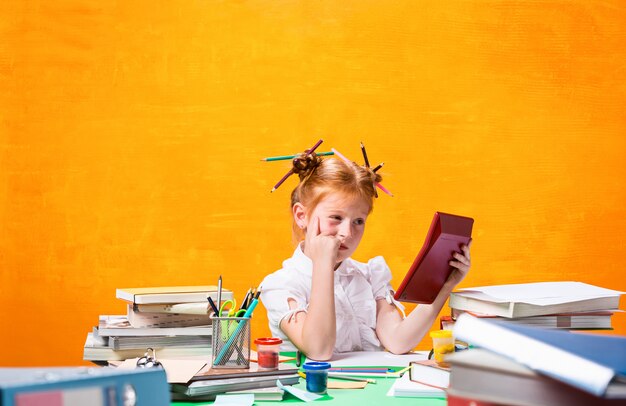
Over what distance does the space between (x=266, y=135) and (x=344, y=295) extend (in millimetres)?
944

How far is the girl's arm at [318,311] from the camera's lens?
1.71 metres

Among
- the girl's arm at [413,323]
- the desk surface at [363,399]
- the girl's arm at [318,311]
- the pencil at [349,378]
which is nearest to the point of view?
the desk surface at [363,399]

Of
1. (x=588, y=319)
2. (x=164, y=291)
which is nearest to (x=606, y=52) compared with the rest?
(x=588, y=319)

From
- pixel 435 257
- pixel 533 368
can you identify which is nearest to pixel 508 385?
pixel 533 368

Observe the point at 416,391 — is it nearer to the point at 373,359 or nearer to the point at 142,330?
the point at 373,359

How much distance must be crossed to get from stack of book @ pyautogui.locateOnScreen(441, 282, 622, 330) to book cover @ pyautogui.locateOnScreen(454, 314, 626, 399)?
2.15ft

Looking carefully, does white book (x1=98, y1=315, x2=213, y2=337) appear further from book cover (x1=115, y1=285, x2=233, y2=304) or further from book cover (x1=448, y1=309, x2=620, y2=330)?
book cover (x1=448, y1=309, x2=620, y2=330)

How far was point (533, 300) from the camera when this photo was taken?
1498mm

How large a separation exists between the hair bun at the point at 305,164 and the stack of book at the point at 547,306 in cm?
64

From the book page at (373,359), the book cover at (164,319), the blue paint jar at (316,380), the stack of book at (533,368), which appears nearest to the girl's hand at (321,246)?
the book page at (373,359)

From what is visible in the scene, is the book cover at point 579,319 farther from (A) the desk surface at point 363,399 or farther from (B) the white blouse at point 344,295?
(B) the white blouse at point 344,295

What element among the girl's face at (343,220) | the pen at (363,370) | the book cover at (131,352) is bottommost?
the pen at (363,370)

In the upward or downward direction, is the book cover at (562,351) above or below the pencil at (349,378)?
above

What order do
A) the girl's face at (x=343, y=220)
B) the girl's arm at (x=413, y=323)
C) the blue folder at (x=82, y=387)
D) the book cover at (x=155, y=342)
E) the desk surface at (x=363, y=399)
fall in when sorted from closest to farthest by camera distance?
the blue folder at (x=82, y=387), the desk surface at (x=363, y=399), the book cover at (x=155, y=342), the girl's arm at (x=413, y=323), the girl's face at (x=343, y=220)
